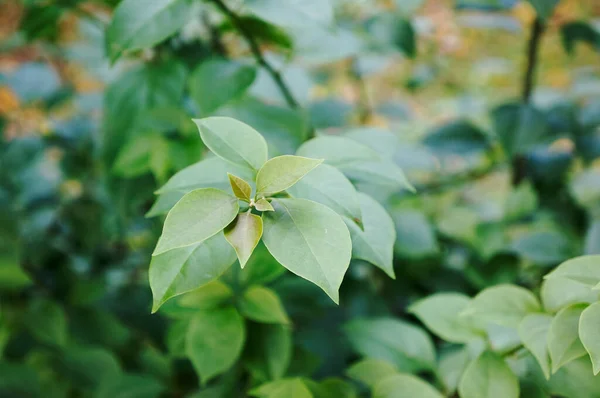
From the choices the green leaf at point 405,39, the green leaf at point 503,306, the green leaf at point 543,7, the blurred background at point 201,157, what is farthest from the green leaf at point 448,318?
the green leaf at point 405,39

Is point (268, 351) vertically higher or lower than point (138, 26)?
lower

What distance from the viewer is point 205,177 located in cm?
38

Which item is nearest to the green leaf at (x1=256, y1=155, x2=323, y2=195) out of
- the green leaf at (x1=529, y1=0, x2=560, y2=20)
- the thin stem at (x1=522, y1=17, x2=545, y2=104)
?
the green leaf at (x1=529, y1=0, x2=560, y2=20)

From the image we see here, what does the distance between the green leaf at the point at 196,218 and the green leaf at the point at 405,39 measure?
580mm

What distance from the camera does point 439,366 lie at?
1.85ft

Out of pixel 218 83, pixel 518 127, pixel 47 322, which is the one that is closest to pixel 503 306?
pixel 218 83

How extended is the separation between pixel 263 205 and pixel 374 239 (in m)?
0.11

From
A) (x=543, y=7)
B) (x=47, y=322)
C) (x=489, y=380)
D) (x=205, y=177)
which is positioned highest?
(x=543, y=7)

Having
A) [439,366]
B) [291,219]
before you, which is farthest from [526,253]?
[291,219]

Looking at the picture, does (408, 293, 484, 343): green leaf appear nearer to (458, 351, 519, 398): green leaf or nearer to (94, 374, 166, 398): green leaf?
(458, 351, 519, 398): green leaf

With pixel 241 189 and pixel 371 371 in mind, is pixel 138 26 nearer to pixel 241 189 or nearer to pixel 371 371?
pixel 241 189

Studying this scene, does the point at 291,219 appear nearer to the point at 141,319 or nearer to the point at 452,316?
the point at 452,316

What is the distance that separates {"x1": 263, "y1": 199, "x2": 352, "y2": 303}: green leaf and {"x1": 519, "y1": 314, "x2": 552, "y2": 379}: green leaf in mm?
174

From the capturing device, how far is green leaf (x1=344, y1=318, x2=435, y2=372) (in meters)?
0.56
